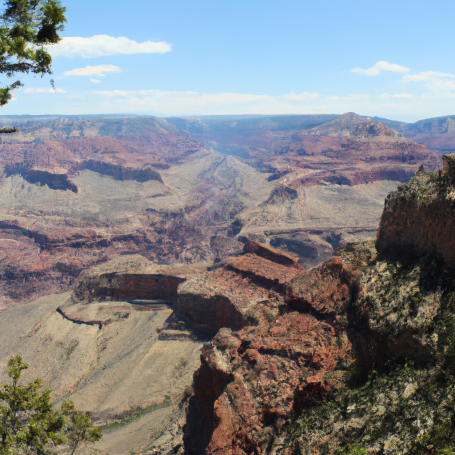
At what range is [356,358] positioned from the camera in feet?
42.8

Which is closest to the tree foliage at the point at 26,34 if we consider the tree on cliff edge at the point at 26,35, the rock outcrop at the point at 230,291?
the tree on cliff edge at the point at 26,35

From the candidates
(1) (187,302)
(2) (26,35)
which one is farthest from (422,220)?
(1) (187,302)

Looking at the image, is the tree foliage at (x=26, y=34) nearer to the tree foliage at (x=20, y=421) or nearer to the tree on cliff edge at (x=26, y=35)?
the tree on cliff edge at (x=26, y=35)

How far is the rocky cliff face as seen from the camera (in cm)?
901

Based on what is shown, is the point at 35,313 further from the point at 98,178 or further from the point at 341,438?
the point at 98,178

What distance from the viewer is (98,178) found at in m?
116

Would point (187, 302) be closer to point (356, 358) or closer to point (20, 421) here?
point (20, 421)

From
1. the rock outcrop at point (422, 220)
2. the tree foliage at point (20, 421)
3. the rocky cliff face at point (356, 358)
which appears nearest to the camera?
the rocky cliff face at point (356, 358)

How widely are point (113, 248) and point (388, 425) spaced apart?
64.2 meters

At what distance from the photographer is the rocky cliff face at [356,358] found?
29.6ft

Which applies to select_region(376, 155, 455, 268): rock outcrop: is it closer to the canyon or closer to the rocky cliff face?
the rocky cliff face

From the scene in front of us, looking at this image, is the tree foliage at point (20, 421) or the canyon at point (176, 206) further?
the canyon at point (176, 206)

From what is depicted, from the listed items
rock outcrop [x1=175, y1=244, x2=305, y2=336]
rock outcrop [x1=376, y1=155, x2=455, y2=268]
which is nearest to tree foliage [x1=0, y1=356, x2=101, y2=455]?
rock outcrop [x1=376, y1=155, x2=455, y2=268]

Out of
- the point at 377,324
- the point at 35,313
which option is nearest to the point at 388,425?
the point at 377,324
